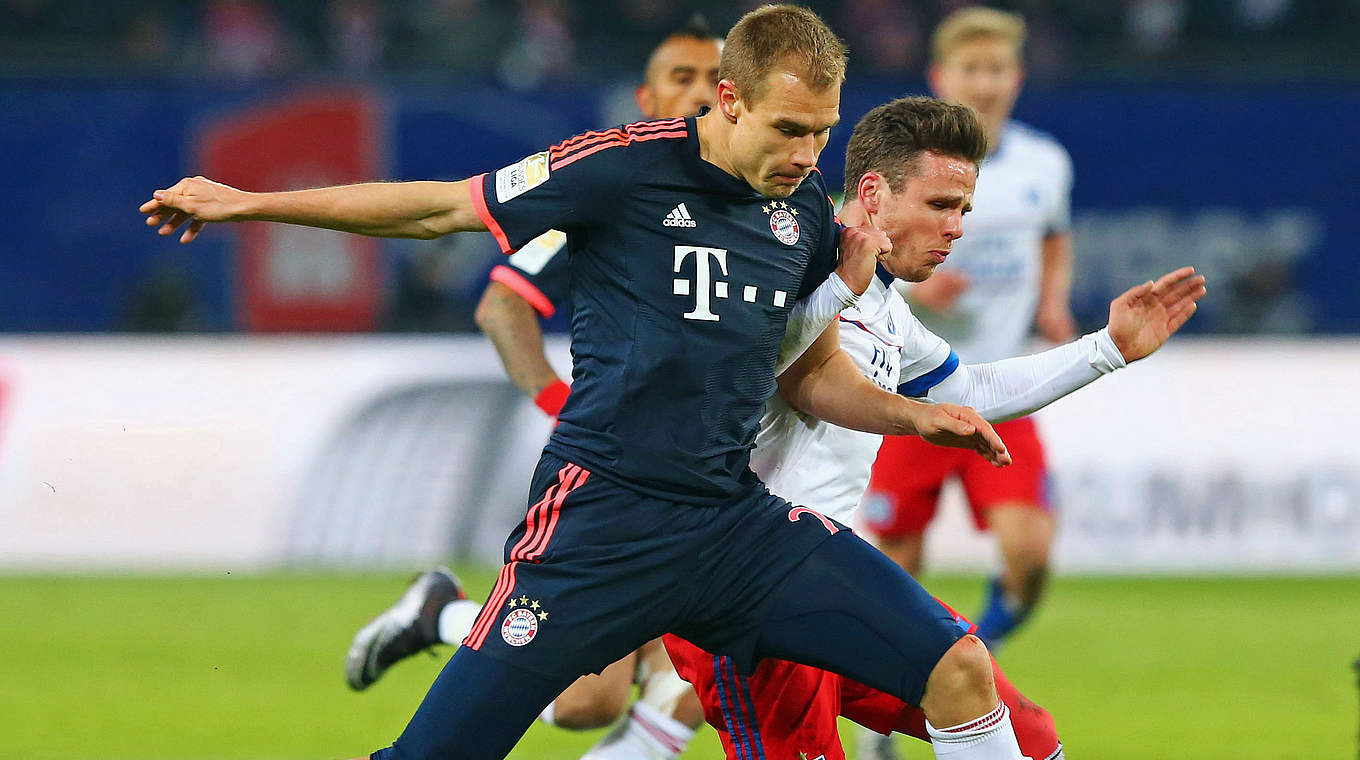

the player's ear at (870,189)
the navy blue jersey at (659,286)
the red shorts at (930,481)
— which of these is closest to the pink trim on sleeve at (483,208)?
the navy blue jersey at (659,286)

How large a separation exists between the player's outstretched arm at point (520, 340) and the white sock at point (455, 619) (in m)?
0.75

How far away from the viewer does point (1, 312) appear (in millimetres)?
15945

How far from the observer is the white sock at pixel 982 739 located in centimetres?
408

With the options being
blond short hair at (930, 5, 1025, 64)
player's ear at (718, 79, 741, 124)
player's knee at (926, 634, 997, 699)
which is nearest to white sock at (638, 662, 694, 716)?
player's knee at (926, 634, 997, 699)

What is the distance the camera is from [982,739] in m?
4.09

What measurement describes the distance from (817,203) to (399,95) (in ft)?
40.1

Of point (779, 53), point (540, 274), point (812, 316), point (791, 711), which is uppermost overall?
point (779, 53)

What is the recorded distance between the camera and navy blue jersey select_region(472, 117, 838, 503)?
164 inches

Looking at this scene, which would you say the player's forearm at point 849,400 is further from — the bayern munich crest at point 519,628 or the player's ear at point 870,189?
the bayern munich crest at point 519,628

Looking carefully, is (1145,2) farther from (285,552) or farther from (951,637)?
(951,637)

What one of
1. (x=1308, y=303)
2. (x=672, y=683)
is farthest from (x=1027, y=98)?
(x=672, y=683)

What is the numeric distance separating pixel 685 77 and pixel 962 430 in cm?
227

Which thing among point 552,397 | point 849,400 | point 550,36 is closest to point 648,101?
point 552,397

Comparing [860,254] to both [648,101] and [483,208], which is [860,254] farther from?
[648,101]
